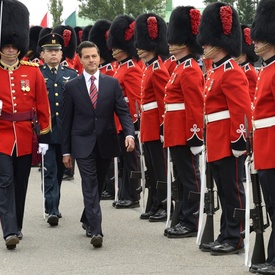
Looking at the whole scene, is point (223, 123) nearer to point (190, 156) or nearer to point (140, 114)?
point (190, 156)

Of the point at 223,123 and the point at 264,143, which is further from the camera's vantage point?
the point at 223,123

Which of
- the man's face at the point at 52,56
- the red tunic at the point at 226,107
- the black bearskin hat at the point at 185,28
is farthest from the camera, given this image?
the man's face at the point at 52,56

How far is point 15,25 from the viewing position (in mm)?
9398

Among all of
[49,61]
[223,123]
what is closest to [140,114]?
[49,61]

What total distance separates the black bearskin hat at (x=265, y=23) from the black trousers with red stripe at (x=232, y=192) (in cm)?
117

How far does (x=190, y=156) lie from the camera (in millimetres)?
9234

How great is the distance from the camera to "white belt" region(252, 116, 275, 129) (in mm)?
7273

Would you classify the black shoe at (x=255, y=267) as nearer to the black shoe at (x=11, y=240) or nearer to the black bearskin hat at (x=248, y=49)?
the black shoe at (x=11, y=240)

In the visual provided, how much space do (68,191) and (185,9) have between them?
3.65 meters

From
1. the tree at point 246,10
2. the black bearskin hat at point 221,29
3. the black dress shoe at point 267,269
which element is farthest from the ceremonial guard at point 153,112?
the tree at point 246,10

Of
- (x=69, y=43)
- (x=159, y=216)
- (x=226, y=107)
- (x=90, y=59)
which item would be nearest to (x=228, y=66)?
(x=226, y=107)

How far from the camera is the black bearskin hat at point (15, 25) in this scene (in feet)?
30.5

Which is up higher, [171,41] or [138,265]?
[171,41]

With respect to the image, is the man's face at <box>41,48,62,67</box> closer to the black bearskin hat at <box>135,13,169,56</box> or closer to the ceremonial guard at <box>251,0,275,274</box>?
the black bearskin hat at <box>135,13,169,56</box>
